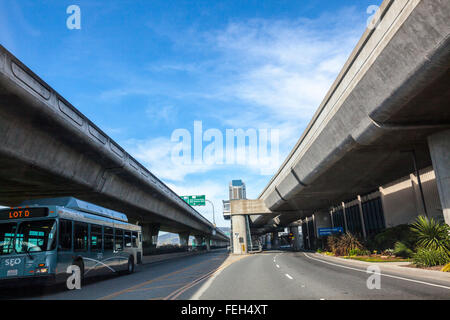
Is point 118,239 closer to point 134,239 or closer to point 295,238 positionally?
point 134,239

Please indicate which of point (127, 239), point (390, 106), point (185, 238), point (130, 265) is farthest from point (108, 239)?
point (185, 238)

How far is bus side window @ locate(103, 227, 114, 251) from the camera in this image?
55.9ft

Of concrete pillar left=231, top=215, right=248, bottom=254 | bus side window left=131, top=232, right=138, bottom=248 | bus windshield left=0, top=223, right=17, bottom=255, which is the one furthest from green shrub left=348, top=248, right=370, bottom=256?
concrete pillar left=231, top=215, right=248, bottom=254

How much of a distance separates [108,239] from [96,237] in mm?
1495

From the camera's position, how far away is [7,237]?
12.1m

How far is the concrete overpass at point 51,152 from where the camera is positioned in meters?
13.1

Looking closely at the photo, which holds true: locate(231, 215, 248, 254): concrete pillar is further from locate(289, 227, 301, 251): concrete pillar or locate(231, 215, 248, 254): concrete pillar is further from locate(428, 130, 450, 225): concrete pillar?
locate(428, 130, 450, 225): concrete pillar

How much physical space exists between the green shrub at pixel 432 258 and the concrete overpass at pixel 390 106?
5.42 feet

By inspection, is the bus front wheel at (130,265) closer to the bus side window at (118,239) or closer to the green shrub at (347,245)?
the bus side window at (118,239)

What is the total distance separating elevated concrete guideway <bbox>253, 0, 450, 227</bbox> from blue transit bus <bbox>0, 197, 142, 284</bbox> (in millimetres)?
13564

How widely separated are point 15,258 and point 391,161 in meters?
22.2
